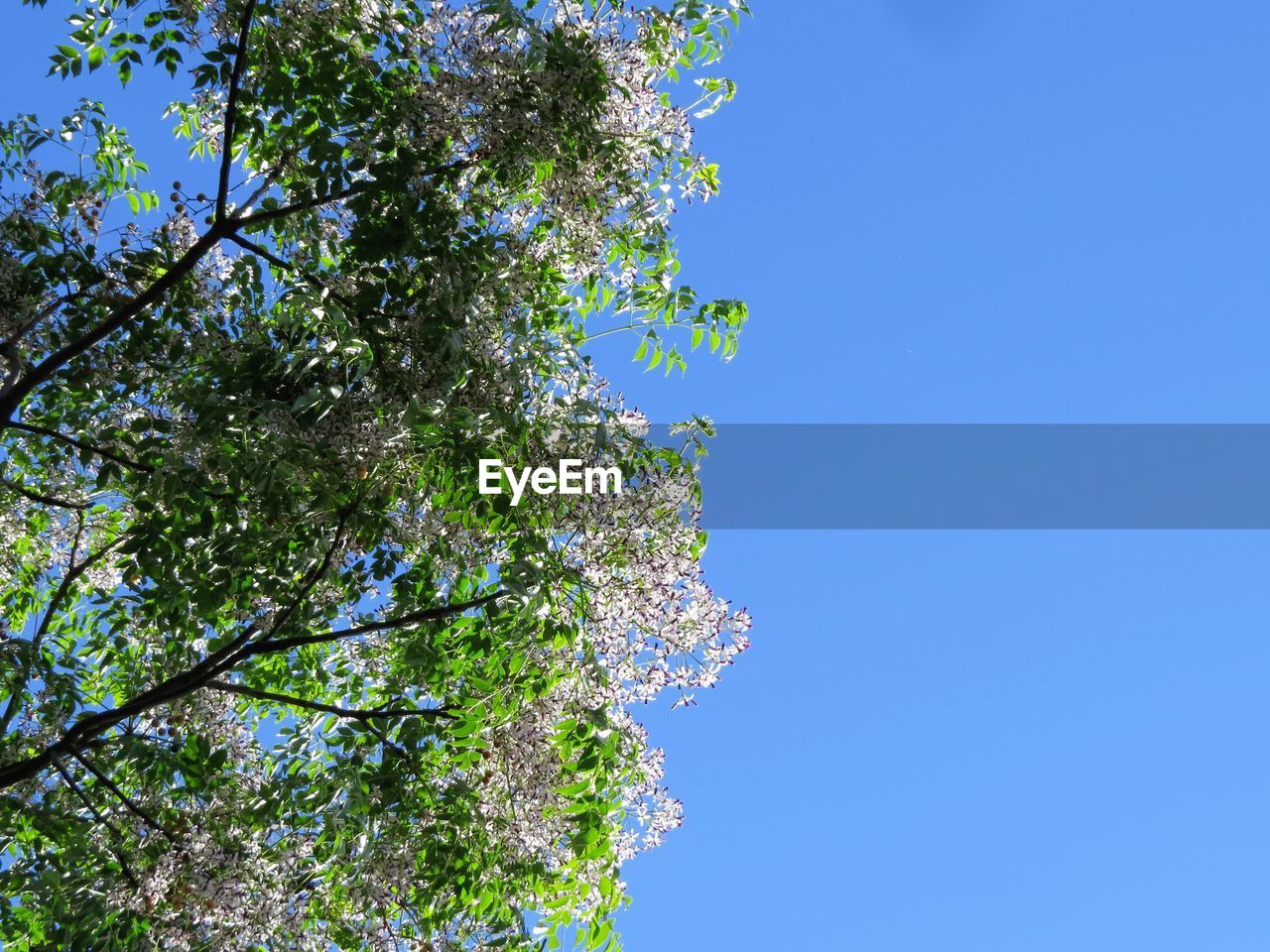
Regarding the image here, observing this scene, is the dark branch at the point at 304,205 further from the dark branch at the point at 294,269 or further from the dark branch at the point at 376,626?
the dark branch at the point at 376,626

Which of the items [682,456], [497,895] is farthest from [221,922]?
[682,456]

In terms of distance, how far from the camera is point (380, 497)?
4.55m

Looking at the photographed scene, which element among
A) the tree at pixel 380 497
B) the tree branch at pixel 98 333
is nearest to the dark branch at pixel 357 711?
the tree at pixel 380 497

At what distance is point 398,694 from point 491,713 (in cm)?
80

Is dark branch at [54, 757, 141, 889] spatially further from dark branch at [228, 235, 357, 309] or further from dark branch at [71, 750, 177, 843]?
dark branch at [228, 235, 357, 309]

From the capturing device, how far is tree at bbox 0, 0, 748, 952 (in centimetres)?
427

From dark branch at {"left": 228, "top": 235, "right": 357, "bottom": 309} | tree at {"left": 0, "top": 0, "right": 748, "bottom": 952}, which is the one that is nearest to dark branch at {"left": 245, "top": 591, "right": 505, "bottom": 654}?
tree at {"left": 0, "top": 0, "right": 748, "bottom": 952}

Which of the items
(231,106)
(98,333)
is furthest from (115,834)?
(231,106)

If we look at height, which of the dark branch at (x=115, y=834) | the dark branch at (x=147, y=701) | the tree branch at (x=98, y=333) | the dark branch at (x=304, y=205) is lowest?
the dark branch at (x=115, y=834)

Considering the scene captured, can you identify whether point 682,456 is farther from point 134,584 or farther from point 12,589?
point 12,589

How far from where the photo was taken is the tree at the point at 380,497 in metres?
4.27

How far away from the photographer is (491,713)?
432cm

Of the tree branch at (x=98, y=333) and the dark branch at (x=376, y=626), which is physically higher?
the tree branch at (x=98, y=333)

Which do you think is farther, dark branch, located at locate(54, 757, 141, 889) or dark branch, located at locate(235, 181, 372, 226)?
dark branch, located at locate(235, 181, 372, 226)
